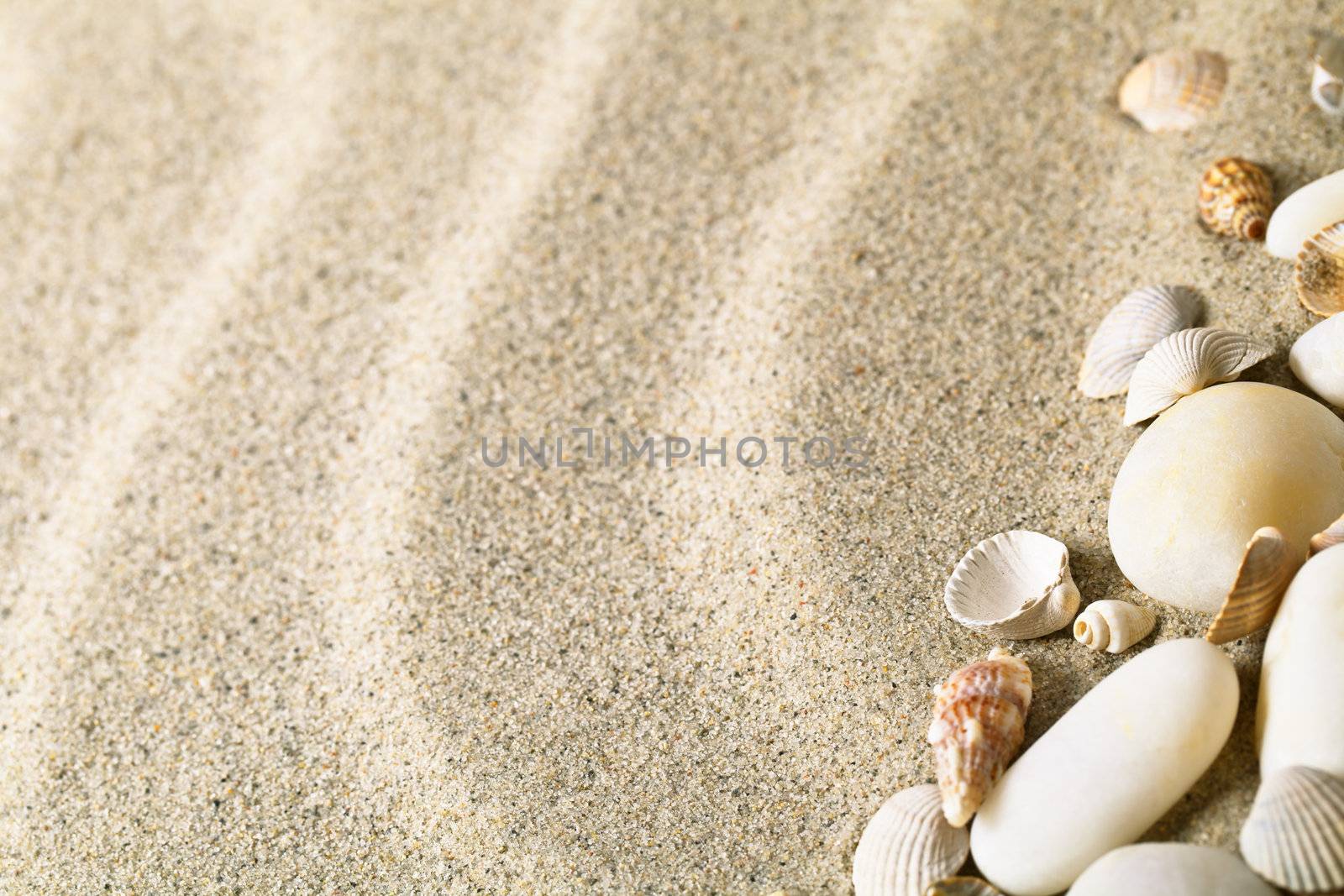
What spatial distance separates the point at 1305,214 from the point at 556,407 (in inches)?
49.0

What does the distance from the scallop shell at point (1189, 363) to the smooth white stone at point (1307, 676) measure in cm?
31

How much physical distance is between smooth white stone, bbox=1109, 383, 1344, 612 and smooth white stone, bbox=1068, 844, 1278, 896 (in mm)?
336

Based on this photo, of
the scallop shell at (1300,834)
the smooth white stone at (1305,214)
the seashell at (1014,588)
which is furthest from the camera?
the smooth white stone at (1305,214)

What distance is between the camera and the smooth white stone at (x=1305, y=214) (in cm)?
145

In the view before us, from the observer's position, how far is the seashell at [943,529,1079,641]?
1.31 metres

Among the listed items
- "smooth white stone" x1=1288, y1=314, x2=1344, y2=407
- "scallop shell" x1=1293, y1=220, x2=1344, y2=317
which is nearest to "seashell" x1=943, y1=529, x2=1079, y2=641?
"smooth white stone" x1=1288, y1=314, x2=1344, y2=407

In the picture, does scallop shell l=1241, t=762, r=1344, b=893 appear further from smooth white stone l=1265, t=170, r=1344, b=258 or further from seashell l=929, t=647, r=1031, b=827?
smooth white stone l=1265, t=170, r=1344, b=258

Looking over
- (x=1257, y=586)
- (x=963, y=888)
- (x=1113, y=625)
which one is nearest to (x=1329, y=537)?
(x=1257, y=586)

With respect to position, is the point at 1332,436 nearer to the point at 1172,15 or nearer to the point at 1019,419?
the point at 1019,419

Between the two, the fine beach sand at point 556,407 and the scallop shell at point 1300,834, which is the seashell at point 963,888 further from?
the scallop shell at point 1300,834

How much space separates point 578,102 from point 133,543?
1.23 m

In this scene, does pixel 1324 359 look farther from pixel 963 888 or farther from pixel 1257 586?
pixel 963 888

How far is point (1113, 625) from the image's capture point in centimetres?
127

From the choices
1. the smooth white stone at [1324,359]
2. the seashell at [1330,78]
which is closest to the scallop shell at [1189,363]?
the smooth white stone at [1324,359]
